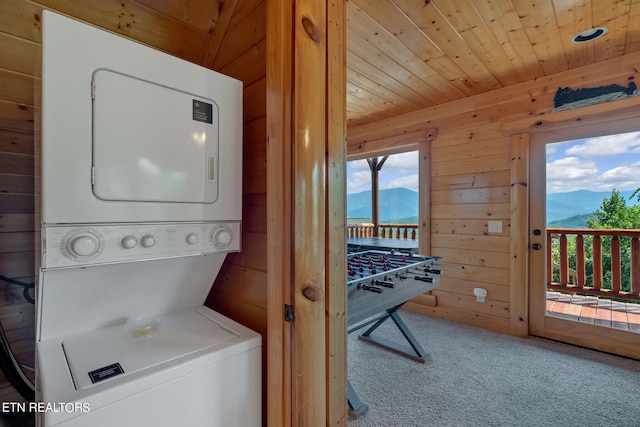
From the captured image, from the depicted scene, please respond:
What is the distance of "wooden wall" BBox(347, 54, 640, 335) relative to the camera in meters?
2.80

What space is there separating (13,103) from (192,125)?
0.86 metres

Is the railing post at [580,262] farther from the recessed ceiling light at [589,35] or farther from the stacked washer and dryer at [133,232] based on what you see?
the stacked washer and dryer at [133,232]

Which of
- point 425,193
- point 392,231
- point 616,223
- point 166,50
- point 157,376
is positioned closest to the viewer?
point 157,376

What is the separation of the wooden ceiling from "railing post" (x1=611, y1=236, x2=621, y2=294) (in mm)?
1964

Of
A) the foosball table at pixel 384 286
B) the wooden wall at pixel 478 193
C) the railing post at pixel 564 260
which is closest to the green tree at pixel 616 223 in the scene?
the railing post at pixel 564 260

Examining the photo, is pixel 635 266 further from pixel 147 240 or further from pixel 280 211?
pixel 147 240

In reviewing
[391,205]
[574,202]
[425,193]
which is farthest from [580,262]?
[391,205]

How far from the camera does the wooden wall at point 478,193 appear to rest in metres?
2.80

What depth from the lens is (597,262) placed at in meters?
3.20

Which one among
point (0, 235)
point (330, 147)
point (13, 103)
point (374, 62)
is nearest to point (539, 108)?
point (374, 62)

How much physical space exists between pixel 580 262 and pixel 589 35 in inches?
97.4

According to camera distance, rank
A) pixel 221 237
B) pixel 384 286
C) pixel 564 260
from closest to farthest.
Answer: pixel 221 237
pixel 384 286
pixel 564 260

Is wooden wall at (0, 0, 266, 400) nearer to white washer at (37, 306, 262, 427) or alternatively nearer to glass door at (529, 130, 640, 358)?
white washer at (37, 306, 262, 427)

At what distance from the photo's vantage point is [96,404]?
65 cm
